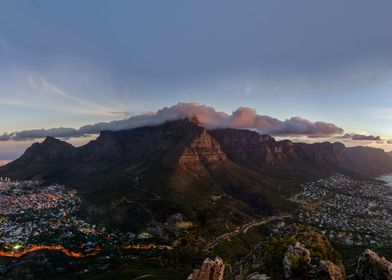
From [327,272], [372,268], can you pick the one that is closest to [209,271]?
[327,272]

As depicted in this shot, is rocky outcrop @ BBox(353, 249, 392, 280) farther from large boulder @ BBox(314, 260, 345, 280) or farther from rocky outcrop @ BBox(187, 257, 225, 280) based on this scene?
rocky outcrop @ BBox(187, 257, 225, 280)

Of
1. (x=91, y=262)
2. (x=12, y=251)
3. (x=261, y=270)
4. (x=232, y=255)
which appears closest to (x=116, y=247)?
(x=91, y=262)

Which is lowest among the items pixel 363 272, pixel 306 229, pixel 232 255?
pixel 232 255

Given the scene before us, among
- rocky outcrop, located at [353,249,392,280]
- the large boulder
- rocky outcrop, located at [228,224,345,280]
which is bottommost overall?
rocky outcrop, located at [228,224,345,280]

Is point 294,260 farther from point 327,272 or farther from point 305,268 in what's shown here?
point 327,272

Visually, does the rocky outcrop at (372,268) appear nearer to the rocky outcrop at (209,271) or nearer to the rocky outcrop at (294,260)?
the rocky outcrop at (294,260)

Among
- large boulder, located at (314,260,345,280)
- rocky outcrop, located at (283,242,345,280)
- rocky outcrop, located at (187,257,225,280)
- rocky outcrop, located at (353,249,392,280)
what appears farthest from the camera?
rocky outcrop, located at (187,257,225,280)

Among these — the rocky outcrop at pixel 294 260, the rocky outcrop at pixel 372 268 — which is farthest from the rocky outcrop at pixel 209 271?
the rocky outcrop at pixel 372 268

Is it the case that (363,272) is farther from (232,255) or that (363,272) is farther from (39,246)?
(39,246)

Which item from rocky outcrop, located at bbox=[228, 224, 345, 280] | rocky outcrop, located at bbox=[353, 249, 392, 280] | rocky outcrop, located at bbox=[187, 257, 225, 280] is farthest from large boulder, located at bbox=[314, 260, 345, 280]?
rocky outcrop, located at bbox=[187, 257, 225, 280]
